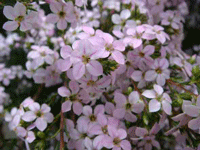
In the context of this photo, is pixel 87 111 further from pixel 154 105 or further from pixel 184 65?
pixel 184 65

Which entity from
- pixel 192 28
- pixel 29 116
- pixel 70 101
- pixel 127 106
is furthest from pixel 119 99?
pixel 192 28

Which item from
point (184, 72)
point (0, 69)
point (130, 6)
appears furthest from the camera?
point (0, 69)

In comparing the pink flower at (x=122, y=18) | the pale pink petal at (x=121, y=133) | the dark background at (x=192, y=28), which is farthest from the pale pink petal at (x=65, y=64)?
the dark background at (x=192, y=28)

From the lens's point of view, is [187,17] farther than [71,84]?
Yes

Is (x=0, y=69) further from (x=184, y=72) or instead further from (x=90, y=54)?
(x=184, y=72)

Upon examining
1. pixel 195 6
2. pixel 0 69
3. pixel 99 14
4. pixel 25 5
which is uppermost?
pixel 25 5

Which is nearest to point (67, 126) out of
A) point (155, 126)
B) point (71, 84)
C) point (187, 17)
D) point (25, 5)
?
point (71, 84)

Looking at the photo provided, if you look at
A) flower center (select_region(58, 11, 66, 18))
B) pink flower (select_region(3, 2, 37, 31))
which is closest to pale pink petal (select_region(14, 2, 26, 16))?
pink flower (select_region(3, 2, 37, 31))
